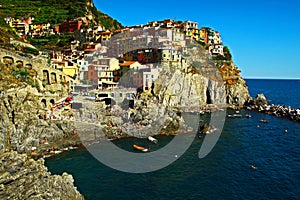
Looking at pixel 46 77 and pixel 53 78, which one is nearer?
pixel 46 77

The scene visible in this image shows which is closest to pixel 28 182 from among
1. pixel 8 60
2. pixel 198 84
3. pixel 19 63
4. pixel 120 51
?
pixel 8 60

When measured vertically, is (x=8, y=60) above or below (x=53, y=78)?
above

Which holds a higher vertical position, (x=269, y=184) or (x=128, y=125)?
(x=128, y=125)

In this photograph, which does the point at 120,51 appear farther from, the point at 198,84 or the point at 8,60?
the point at 8,60

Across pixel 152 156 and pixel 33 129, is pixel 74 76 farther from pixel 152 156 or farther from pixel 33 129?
pixel 152 156

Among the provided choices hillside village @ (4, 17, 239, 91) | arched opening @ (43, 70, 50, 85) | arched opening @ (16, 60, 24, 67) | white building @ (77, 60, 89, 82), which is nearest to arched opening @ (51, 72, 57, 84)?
arched opening @ (43, 70, 50, 85)

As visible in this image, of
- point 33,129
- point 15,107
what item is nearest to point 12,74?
point 15,107
